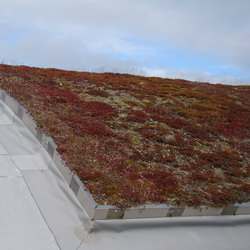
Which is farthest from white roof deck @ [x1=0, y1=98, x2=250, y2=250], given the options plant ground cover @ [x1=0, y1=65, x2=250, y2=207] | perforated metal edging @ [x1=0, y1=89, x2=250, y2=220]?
plant ground cover @ [x1=0, y1=65, x2=250, y2=207]

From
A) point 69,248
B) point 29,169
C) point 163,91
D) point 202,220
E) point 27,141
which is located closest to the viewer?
point 69,248

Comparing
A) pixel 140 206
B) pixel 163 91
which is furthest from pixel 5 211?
pixel 163 91

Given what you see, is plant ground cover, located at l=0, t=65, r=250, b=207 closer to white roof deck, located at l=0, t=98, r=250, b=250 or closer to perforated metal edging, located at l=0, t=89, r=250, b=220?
perforated metal edging, located at l=0, t=89, r=250, b=220

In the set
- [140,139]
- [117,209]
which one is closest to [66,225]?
[117,209]

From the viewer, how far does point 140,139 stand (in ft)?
27.1

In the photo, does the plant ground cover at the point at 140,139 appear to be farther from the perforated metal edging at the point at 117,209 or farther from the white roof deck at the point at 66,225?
the white roof deck at the point at 66,225

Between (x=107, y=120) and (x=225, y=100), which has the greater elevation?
(x=225, y=100)

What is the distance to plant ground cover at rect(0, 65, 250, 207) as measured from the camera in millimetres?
5898

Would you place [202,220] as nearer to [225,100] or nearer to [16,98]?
[16,98]

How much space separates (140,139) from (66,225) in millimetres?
3893

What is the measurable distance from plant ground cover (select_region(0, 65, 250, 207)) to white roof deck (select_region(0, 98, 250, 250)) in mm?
393

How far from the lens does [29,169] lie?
20.0 ft

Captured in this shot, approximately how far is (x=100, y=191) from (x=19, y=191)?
1.44 meters

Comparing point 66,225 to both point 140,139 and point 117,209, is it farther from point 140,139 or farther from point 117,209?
point 140,139
